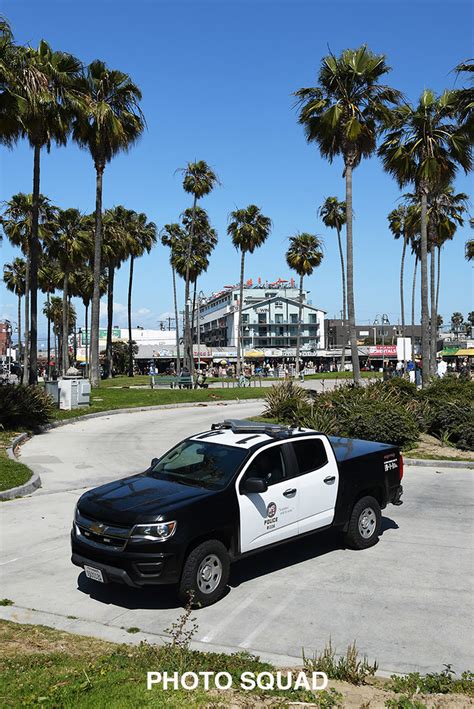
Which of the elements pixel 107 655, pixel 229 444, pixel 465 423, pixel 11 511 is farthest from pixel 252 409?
pixel 107 655

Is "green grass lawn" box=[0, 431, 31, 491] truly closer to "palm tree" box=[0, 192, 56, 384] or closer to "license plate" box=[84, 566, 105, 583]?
"license plate" box=[84, 566, 105, 583]

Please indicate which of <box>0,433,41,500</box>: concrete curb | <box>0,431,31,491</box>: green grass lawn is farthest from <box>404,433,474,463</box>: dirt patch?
<box>0,431,31,491</box>: green grass lawn

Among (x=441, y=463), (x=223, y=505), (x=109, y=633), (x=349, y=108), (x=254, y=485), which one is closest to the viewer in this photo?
(x=109, y=633)

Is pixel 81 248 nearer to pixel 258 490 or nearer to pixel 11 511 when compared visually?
pixel 11 511

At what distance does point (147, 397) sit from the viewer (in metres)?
29.9

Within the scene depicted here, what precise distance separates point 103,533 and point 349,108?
907 inches

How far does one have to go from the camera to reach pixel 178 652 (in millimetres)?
4977

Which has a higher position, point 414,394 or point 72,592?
point 414,394

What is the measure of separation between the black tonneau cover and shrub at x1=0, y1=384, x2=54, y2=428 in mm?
12286

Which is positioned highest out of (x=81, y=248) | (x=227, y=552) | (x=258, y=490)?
(x=81, y=248)

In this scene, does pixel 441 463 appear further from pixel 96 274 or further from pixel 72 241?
pixel 72 241

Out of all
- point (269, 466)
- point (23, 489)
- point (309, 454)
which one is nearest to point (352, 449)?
point (309, 454)

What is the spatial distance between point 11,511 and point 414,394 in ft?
44.2

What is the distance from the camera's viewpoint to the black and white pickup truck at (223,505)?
6.11 m
